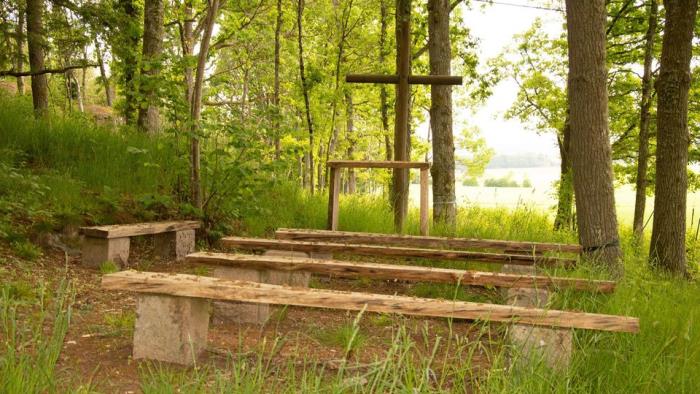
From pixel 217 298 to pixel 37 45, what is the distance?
732 centimetres

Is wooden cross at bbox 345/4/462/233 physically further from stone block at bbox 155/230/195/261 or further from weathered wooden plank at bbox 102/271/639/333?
weathered wooden plank at bbox 102/271/639/333

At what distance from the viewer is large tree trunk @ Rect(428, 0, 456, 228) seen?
27.0 feet

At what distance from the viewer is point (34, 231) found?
208 inches

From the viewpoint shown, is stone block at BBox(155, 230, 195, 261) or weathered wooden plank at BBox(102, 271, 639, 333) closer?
weathered wooden plank at BBox(102, 271, 639, 333)

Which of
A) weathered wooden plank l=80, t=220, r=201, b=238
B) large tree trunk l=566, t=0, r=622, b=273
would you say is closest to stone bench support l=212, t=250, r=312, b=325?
weathered wooden plank l=80, t=220, r=201, b=238

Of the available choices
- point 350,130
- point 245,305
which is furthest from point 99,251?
point 350,130

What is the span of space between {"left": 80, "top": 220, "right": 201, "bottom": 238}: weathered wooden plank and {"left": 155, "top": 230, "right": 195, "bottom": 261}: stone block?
95mm

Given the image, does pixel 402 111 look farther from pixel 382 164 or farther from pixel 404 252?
pixel 404 252

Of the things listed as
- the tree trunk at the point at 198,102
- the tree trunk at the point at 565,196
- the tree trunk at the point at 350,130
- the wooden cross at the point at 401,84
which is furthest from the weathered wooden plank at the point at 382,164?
the tree trunk at the point at 350,130

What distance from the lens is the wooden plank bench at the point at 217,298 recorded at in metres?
2.56

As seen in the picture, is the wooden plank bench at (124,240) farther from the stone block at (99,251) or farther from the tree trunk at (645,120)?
the tree trunk at (645,120)

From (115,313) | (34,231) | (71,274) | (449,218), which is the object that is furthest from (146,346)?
(449,218)

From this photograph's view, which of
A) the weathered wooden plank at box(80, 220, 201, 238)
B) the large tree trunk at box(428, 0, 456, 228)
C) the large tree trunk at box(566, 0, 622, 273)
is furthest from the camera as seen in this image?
the large tree trunk at box(428, 0, 456, 228)

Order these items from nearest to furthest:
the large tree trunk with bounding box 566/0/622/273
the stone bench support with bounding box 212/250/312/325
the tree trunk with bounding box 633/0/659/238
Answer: the stone bench support with bounding box 212/250/312/325 → the large tree trunk with bounding box 566/0/622/273 → the tree trunk with bounding box 633/0/659/238
